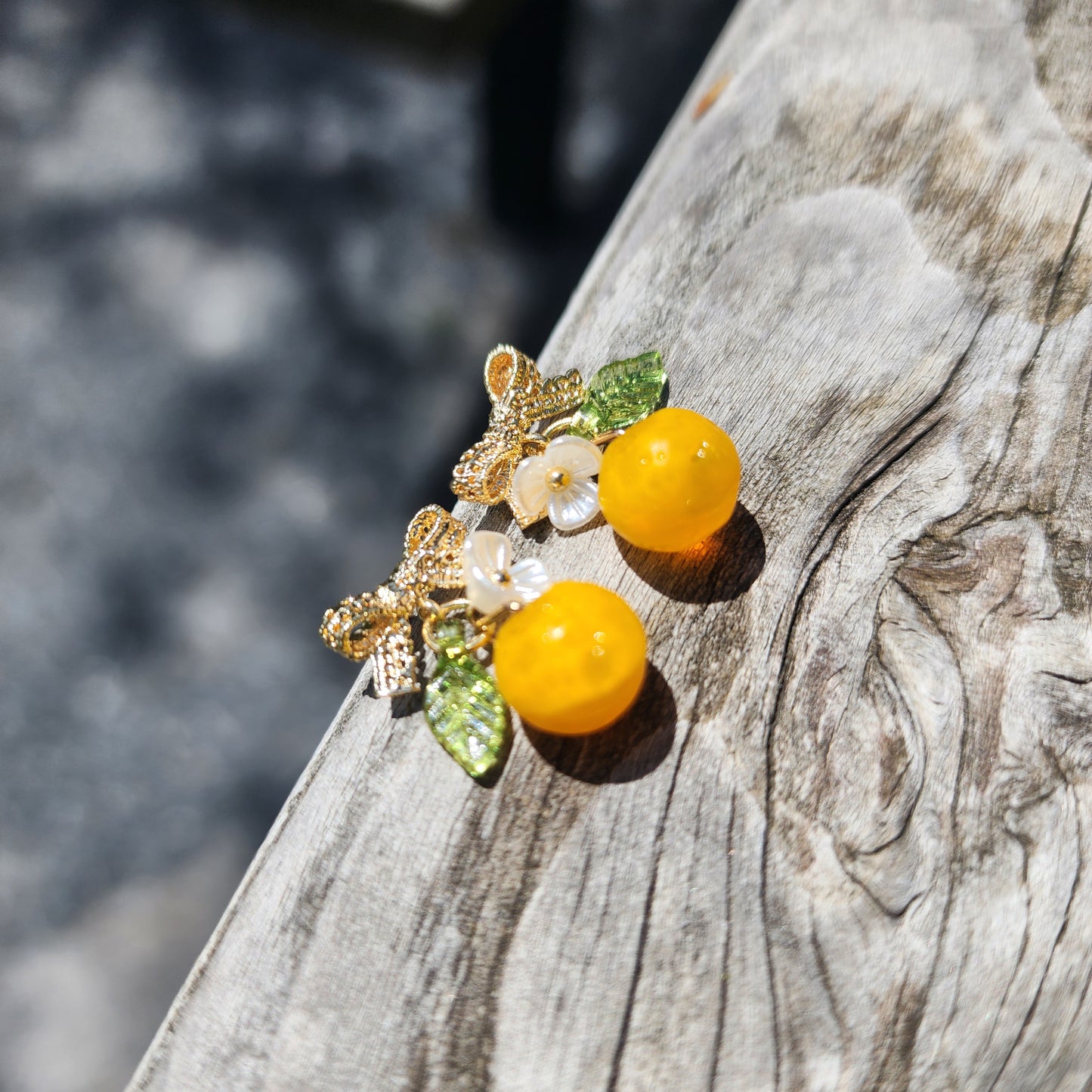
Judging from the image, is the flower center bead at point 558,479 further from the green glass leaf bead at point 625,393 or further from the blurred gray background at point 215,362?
the blurred gray background at point 215,362

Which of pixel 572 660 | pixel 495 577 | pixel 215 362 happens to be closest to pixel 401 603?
pixel 495 577

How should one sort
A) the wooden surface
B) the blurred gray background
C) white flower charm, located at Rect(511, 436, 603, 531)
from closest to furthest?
1. the wooden surface
2. white flower charm, located at Rect(511, 436, 603, 531)
3. the blurred gray background

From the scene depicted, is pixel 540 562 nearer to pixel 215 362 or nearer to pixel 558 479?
pixel 558 479

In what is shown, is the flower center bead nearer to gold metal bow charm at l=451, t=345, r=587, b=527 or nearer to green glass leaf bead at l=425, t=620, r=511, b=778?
gold metal bow charm at l=451, t=345, r=587, b=527

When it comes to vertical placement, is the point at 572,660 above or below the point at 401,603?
below

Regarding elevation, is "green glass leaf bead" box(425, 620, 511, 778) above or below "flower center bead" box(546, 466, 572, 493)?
below

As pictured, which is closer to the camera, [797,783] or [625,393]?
[797,783]

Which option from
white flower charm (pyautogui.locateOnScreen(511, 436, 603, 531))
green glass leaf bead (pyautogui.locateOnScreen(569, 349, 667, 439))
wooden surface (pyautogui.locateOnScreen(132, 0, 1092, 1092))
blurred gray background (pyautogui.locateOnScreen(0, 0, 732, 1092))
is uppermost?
blurred gray background (pyautogui.locateOnScreen(0, 0, 732, 1092))

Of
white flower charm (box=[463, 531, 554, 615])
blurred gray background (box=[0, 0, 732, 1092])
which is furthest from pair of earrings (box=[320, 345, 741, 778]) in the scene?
blurred gray background (box=[0, 0, 732, 1092])

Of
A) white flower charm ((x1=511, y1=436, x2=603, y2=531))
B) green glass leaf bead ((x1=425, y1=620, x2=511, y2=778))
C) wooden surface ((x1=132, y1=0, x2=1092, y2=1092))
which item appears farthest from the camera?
white flower charm ((x1=511, y1=436, x2=603, y2=531))
